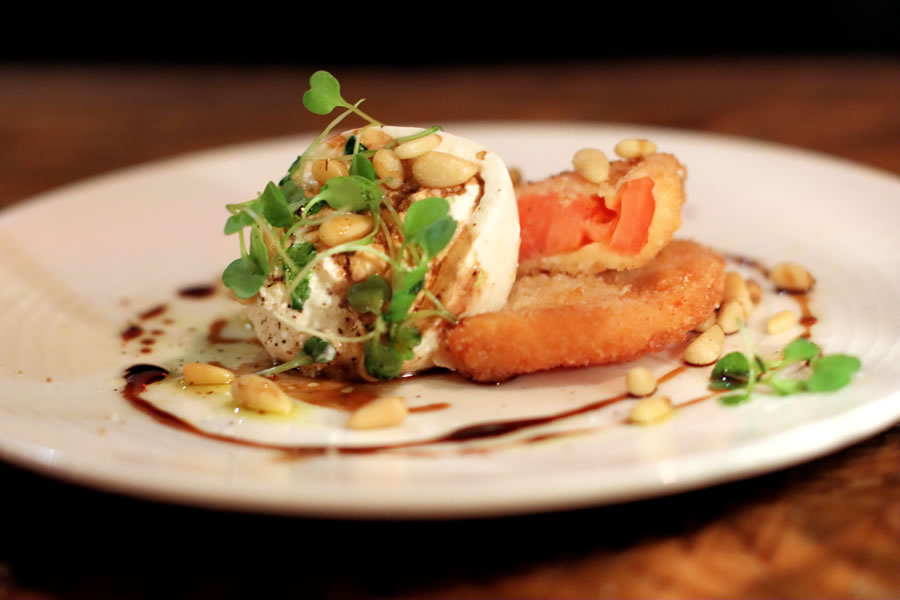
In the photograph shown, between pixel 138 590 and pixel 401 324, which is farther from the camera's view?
pixel 401 324

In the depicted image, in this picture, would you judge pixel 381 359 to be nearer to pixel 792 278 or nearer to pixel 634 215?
pixel 634 215

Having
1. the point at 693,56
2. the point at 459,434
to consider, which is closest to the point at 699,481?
the point at 459,434

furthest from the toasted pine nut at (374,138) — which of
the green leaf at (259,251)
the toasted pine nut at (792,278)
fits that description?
the toasted pine nut at (792,278)

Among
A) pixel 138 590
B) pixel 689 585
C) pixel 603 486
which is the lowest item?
pixel 138 590

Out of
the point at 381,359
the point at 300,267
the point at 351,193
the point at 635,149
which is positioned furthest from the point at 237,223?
the point at 635,149

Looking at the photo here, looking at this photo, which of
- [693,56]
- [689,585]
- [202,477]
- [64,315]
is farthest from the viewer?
[693,56]

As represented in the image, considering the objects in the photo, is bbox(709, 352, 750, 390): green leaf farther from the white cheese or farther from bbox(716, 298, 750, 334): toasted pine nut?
the white cheese

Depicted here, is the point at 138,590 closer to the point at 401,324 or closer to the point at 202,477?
the point at 202,477
